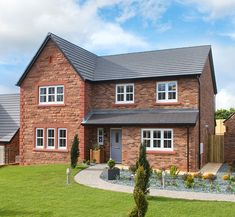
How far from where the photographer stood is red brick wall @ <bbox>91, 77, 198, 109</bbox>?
2342 centimetres

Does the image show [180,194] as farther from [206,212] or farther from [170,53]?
[170,53]

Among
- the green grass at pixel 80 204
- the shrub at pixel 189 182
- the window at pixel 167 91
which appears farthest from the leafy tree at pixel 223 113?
the green grass at pixel 80 204

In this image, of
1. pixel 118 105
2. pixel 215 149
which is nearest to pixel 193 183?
pixel 118 105

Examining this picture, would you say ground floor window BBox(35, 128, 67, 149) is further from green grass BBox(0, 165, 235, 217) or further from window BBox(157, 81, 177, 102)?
green grass BBox(0, 165, 235, 217)

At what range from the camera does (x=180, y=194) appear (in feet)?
46.2

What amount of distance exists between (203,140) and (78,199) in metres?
14.7

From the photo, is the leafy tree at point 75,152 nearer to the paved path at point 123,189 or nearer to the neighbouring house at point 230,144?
the paved path at point 123,189

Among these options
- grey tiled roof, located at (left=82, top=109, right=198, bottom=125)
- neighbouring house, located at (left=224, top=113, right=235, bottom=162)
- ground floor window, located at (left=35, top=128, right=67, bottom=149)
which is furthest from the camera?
neighbouring house, located at (left=224, top=113, right=235, bottom=162)

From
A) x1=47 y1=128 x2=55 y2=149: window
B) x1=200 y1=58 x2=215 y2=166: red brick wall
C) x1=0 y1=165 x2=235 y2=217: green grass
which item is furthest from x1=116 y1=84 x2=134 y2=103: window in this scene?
x1=0 y1=165 x2=235 y2=217: green grass

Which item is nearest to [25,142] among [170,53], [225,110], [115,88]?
[115,88]

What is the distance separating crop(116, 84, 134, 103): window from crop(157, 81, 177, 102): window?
2139mm

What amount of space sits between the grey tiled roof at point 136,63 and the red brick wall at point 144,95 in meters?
0.54

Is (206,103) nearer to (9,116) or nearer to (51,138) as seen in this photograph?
(51,138)

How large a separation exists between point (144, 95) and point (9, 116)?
1424 cm
